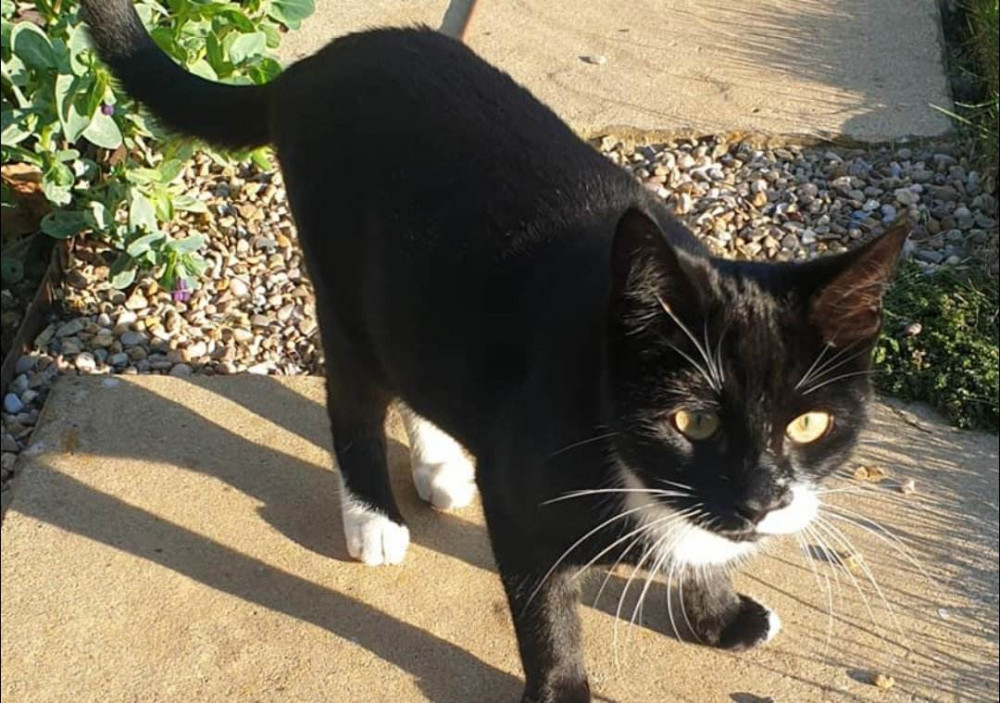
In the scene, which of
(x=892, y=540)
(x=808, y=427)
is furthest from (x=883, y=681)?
(x=808, y=427)

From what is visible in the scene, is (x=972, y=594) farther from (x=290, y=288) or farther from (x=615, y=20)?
(x=290, y=288)

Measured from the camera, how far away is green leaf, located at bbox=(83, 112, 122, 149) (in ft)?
9.06

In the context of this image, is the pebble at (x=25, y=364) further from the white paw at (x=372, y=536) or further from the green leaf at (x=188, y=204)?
the white paw at (x=372, y=536)

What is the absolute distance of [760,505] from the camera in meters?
1.80

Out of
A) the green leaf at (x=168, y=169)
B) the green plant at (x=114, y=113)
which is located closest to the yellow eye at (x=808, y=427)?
the green plant at (x=114, y=113)

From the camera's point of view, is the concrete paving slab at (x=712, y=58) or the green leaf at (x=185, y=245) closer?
the concrete paving slab at (x=712, y=58)

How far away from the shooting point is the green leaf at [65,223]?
117 inches

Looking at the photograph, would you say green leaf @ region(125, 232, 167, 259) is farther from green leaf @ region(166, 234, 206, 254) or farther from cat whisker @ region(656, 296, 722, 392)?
cat whisker @ region(656, 296, 722, 392)

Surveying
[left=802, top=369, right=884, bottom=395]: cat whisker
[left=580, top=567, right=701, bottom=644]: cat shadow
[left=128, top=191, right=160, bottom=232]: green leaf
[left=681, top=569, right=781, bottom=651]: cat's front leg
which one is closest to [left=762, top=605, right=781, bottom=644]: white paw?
[left=681, top=569, right=781, bottom=651]: cat's front leg

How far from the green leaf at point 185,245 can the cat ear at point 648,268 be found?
1477mm

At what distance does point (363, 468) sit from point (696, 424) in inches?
38.6

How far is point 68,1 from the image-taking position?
2.81 m

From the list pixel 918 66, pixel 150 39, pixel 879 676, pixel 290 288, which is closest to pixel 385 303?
pixel 150 39

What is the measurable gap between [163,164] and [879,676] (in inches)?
78.8
